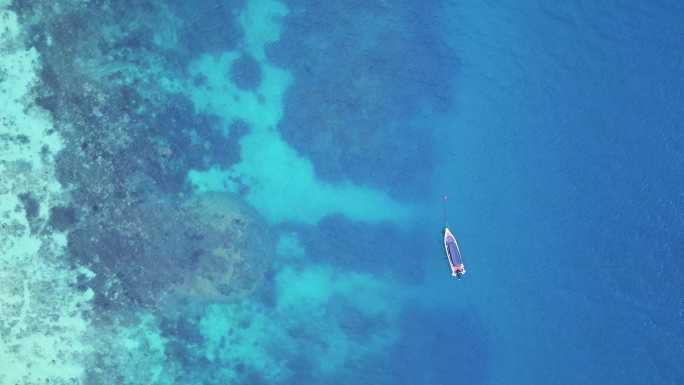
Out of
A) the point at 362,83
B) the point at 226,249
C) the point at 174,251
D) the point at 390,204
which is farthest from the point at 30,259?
the point at 362,83

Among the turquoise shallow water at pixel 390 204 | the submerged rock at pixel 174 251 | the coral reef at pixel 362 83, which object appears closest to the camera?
the submerged rock at pixel 174 251

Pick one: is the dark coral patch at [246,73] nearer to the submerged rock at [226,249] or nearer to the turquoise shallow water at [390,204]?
the turquoise shallow water at [390,204]

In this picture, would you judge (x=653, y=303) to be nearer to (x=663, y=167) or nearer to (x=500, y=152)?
(x=663, y=167)

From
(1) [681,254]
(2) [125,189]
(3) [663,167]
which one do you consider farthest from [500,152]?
(2) [125,189]

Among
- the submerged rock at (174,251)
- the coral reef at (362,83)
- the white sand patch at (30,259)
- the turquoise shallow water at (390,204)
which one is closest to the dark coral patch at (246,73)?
the turquoise shallow water at (390,204)

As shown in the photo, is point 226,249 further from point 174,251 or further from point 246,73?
point 246,73

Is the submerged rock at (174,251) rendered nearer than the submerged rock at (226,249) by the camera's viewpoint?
Yes

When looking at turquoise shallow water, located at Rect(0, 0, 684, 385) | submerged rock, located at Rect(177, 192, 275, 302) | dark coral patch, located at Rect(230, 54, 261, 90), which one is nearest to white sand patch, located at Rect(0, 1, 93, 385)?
turquoise shallow water, located at Rect(0, 0, 684, 385)
